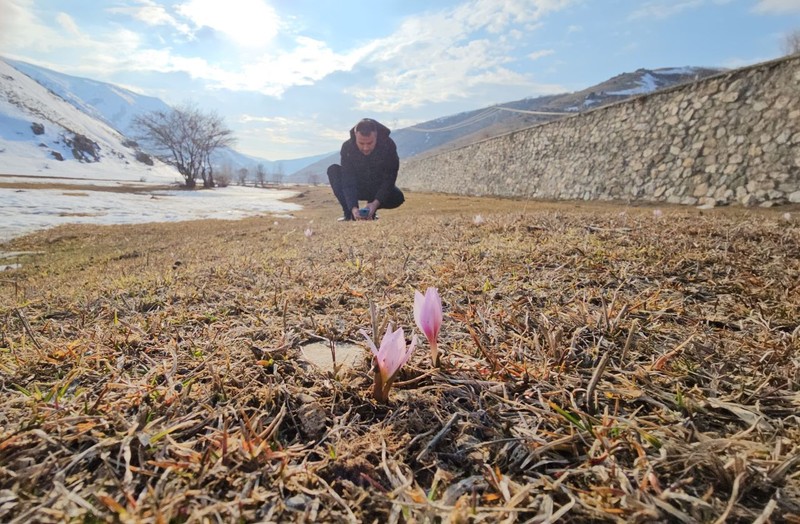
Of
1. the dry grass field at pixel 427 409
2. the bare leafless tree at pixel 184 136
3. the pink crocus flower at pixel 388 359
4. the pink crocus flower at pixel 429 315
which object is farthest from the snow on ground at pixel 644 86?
the pink crocus flower at pixel 388 359

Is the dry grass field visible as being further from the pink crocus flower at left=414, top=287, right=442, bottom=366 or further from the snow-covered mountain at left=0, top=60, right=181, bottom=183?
the snow-covered mountain at left=0, top=60, right=181, bottom=183


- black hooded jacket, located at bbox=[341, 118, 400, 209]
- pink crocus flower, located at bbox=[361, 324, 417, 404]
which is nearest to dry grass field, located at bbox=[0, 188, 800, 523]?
pink crocus flower, located at bbox=[361, 324, 417, 404]

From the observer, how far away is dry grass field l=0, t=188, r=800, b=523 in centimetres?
76

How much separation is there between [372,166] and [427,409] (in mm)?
7439

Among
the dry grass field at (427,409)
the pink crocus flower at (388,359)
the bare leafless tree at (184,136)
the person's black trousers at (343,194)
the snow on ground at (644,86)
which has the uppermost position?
the snow on ground at (644,86)

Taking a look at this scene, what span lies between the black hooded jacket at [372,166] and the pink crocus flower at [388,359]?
23.4 feet

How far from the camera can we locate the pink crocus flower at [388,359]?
106cm

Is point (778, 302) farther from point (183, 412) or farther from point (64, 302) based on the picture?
point (64, 302)

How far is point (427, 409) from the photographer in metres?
1.06

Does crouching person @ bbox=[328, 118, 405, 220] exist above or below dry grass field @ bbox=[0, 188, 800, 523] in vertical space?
above

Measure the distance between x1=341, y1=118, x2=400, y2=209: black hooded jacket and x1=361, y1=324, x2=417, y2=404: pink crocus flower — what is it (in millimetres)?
7125

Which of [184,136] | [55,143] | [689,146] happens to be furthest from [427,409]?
[55,143]

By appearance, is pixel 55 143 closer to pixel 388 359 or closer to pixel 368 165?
pixel 368 165

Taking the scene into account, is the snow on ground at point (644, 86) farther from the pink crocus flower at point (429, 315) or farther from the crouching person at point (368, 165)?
the pink crocus flower at point (429, 315)
